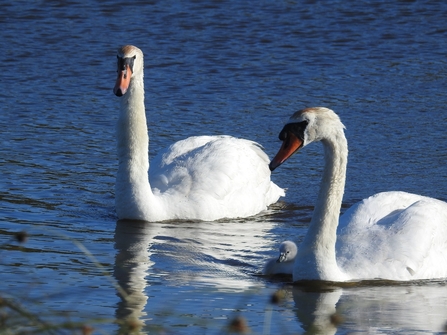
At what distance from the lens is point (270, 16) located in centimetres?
1888

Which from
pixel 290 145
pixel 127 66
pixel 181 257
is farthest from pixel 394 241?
pixel 127 66

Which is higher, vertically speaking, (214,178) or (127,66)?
(127,66)

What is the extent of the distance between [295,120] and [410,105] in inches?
271

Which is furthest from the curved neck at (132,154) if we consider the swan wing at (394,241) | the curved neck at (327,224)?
the curved neck at (327,224)

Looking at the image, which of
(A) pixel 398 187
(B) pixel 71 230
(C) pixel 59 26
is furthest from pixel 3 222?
(C) pixel 59 26

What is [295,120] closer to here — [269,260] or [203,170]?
[269,260]

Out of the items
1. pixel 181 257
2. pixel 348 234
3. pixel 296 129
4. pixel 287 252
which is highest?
pixel 296 129

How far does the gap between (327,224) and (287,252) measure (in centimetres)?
58

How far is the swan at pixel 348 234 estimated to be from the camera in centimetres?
802

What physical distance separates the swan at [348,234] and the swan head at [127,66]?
8.44 ft

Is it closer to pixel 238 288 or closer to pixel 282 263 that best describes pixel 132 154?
pixel 282 263

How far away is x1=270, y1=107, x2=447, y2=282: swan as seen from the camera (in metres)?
8.02

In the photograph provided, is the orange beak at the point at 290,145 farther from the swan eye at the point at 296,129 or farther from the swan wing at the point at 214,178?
the swan wing at the point at 214,178

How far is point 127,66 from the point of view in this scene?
1037 centimetres
